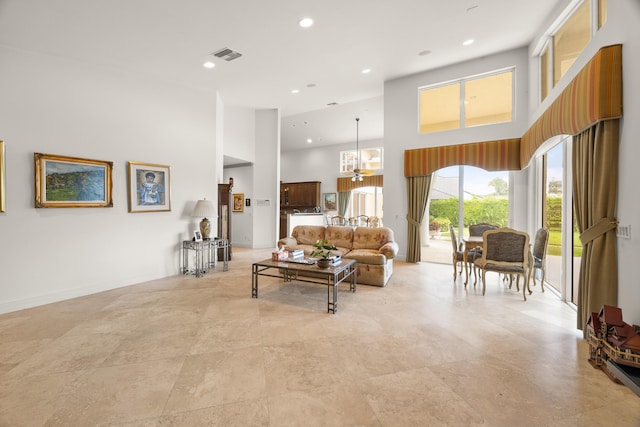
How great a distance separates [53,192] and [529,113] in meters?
8.06

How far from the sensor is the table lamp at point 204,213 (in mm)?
5137

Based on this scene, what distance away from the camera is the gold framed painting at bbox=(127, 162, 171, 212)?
450 cm

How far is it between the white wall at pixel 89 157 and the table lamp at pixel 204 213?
0.29 metres

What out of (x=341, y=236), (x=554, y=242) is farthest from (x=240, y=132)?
(x=554, y=242)

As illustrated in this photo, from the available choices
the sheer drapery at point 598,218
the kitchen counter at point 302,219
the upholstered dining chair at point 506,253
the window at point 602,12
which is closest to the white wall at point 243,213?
the kitchen counter at point 302,219

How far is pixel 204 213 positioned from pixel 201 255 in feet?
3.13

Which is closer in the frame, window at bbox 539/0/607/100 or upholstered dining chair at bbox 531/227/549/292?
window at bbox 539/0/607/100

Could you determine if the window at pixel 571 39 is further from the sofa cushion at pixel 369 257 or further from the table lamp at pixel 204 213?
the table lamp at pixel 204 213

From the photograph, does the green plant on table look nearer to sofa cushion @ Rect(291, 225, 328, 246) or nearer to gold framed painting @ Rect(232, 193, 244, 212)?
sofa cushion @ Rect(291, 225, 328, 246)

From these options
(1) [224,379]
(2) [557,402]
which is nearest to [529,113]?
(2) [557,402]

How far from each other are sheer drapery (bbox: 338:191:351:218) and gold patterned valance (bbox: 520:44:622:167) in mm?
7807

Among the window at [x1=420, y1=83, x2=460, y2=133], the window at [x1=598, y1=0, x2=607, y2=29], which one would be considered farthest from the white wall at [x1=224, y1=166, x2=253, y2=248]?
the window at [x1=598, y1=0, x2=607, y2=29]

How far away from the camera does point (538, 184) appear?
5.08 m

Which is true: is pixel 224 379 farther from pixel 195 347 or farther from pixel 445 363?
pixel 445 363
